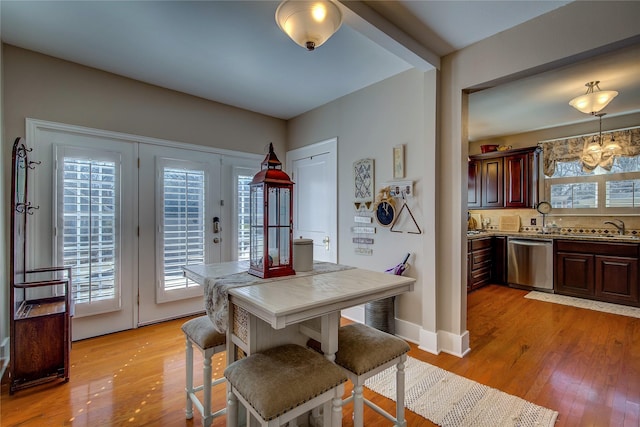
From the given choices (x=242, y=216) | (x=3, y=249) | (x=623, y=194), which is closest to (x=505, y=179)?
(x=623, y=194)

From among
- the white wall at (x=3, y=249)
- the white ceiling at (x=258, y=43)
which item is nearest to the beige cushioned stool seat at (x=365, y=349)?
the white ceiling at (x=258, y=43)

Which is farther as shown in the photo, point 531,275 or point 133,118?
point 531,275

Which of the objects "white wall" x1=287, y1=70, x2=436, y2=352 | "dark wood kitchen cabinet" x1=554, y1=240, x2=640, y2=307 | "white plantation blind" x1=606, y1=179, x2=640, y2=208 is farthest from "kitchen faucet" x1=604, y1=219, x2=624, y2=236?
"white wall" x1=287, y1=70, x2=436, y2=352

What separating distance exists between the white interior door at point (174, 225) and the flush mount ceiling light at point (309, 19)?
7.33 feet

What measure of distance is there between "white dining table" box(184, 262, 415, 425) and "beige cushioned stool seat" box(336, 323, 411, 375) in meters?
0.10

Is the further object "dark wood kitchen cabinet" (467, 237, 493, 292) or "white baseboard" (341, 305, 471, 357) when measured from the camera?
"dark wood kitchen cabinet" (467, 237, 493, 292)

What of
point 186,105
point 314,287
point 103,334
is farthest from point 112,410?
point 186,105

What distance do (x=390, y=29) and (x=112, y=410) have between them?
3129 mm

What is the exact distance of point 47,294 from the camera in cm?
261

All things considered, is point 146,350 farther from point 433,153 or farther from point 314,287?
point 433,153

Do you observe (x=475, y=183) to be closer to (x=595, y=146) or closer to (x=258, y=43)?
(x=595, y=146)

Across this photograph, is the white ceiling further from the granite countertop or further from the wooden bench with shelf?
the granite countertop

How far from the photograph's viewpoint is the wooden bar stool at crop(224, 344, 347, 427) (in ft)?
3.45

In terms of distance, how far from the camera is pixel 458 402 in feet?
6.26
